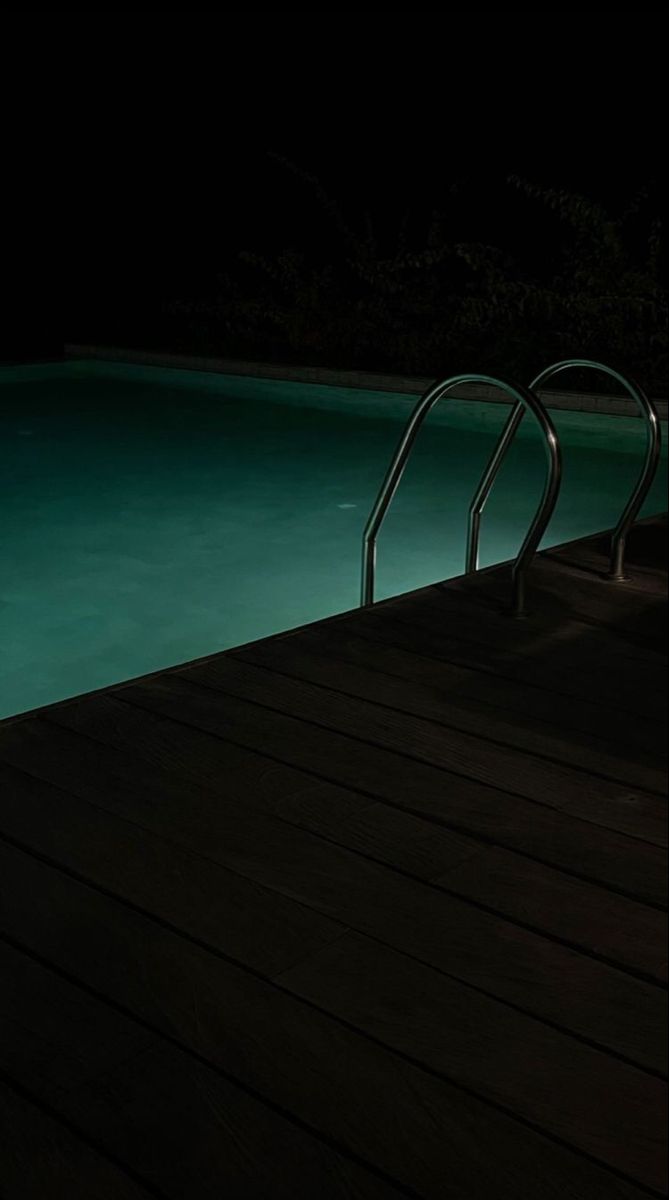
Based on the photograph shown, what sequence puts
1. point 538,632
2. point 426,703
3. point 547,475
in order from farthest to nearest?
point 547,475 → point 538,632 → point 426,703

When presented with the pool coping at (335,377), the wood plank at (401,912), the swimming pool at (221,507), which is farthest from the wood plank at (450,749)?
the pool coping at (335,377)

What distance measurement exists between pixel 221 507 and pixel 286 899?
5.18 m

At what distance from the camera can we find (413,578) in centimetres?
576

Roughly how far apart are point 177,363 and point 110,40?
362 centimetres

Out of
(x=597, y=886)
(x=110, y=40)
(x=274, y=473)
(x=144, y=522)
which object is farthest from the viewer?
(x=110, y=40)

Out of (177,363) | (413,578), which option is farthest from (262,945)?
(177,363)

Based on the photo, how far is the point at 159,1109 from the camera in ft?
5.07

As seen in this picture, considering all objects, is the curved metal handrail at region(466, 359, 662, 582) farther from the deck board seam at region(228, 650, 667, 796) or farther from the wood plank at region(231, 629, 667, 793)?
the deck board seam at region(228, 650, 667, 796)

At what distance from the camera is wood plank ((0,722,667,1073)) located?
1.77 meters

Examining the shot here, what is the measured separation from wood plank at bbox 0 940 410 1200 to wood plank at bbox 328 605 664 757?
4.15 feet

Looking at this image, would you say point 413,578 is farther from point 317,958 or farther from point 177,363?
point 177,363

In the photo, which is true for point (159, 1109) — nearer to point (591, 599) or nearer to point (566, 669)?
point (566, 669)

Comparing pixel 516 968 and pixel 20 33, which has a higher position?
pixel 20 33

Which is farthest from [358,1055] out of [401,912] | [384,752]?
[384,752]
